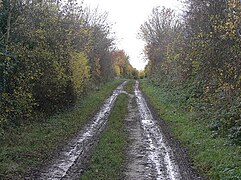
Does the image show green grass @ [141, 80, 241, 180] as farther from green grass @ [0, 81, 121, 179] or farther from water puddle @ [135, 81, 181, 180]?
green grass @ [0, 81, 121, 179]

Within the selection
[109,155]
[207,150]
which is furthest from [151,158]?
[207,150]

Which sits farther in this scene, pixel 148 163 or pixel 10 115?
pixel 10 115

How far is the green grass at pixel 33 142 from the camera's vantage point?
9852 mm

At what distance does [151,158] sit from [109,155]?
1.40 meters

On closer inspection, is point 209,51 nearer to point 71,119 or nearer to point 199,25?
point 199,25

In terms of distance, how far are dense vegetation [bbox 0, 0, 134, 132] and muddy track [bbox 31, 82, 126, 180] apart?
8.44 ft

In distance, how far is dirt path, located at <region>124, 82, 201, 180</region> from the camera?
30.4 feet

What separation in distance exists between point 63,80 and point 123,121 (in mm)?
4139

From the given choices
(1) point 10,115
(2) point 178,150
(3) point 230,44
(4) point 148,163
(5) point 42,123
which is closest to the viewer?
(4) point 148,163

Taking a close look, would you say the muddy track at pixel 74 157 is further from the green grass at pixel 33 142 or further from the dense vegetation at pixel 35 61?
A: the dense vegetation at pixel 35 61

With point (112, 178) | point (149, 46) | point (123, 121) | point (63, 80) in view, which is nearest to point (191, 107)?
point (123, 121)

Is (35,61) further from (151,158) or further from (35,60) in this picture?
(151,158)

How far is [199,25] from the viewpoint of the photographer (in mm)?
18562

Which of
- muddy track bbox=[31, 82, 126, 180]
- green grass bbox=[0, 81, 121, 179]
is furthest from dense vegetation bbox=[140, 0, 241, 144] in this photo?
green grass bbox=[0, 81, 121, 179]
